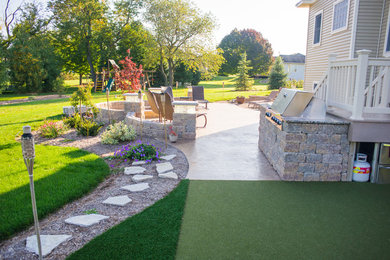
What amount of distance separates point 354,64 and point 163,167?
3281 mm

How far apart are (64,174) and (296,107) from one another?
375cm

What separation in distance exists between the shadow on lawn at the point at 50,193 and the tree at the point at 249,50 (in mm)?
46860

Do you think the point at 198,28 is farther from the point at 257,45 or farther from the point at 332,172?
the point at 257,45

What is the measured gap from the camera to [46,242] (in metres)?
2.61

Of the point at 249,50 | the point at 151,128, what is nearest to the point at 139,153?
the point at 151,128

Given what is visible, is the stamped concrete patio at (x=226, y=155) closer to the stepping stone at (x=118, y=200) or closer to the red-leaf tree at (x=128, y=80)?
the stepping stone at (x=118, y=200)

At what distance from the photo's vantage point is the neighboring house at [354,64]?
3932 millimetres

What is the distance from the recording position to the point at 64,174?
4.30 meters

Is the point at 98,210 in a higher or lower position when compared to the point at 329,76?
lower

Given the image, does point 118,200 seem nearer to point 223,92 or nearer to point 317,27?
point 317,27

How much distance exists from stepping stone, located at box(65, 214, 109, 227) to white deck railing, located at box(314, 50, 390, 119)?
3.65 meters

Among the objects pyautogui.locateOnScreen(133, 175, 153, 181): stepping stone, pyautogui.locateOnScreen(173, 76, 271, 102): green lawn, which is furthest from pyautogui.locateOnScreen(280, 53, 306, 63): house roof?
pyautogui.locateOnScreen(133, 175, 153, 181): stepping stone

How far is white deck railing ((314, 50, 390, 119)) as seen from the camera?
3.87 meters

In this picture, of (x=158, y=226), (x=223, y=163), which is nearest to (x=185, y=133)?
(x=223, y=163)
